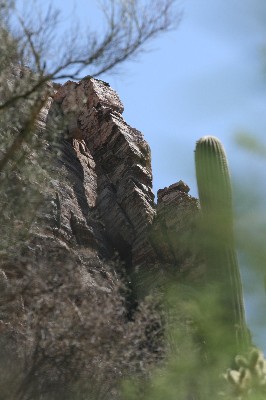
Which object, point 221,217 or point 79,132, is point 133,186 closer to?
point 79,132

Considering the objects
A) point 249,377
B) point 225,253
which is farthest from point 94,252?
point 225,253

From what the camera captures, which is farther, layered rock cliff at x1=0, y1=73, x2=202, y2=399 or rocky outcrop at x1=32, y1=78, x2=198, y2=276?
rocky outcrop at x1=32, y1=78, x2=198, y2=276

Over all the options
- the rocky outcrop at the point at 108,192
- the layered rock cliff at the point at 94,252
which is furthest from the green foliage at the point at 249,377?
the rocky outcrop at the point at 108,192

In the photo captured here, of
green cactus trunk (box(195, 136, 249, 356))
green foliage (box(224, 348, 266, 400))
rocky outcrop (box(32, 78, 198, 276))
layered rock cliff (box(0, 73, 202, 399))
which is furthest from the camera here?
rocky outcrop (box(32, 78, 198, 276))

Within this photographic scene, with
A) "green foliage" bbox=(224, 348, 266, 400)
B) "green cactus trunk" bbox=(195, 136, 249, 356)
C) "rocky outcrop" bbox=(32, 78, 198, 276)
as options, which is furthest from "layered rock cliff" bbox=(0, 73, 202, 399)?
"green foliage" bbox=(224, 348, 266, 400)

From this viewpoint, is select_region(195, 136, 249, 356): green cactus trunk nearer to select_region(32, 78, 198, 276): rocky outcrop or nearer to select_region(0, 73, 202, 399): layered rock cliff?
select_region(0, 73, 202, 399): layered rock cliff

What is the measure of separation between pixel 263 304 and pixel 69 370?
6.64m

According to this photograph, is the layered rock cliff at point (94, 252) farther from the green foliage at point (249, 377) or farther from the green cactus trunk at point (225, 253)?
the green foliage at point (249, 377)

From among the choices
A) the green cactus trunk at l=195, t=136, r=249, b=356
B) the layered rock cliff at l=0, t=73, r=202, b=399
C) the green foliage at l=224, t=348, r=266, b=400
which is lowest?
the green foliage at l=224, t=348, r=266, b=400

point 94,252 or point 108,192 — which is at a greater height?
point 108,192

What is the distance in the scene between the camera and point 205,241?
3895 mm

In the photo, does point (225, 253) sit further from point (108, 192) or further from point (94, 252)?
point (108, 192)

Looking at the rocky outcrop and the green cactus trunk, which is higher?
the rocky outcrop

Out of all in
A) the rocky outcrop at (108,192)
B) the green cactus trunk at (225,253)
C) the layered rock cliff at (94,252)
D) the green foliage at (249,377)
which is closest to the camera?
the green cactus trunk at (225,253)
